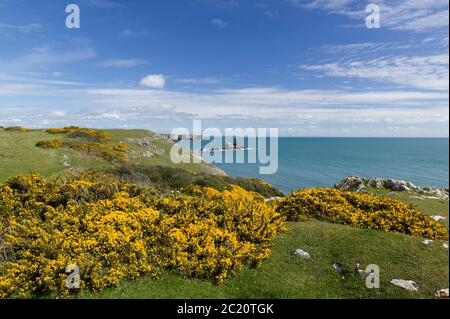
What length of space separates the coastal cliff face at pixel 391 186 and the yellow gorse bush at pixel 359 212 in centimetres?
1278

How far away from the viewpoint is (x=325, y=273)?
52.4 ft

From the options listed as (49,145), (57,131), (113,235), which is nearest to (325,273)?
(113,235)

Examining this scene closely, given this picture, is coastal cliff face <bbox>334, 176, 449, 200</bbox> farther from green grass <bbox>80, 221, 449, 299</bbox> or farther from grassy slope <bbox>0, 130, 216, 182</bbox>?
grassy slope <bbox>0, 130, 216, 182</bbox>

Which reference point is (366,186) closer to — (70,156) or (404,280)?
(404,280)

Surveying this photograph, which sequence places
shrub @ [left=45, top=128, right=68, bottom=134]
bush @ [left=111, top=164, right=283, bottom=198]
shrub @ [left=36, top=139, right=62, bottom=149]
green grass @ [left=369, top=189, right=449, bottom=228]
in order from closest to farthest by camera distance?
green grass @ [left=369, top=189, right=449, bottom=228] → bush @ [left=111, top=164, right=283, bottom=198] → shrub @ [left=36, top=139, right=62, bottom=149] → shrub @ [left=45, top=128, right=68, bottom=134]

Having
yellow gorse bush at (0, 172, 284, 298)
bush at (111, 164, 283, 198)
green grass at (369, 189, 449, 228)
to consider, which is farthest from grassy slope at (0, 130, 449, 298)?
bush at (111, 164, 283, 198)

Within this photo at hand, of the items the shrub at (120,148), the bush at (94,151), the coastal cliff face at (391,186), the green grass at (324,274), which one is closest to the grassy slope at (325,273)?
the green grass at (324,274)

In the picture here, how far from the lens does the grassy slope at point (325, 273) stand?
45.5 feet

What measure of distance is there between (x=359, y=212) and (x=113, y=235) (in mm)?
17184

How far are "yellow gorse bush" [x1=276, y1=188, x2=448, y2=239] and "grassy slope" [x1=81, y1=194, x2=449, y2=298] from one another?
225 cm

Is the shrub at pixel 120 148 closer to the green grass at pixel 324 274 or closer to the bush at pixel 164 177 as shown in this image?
the bush at pixel 164 177

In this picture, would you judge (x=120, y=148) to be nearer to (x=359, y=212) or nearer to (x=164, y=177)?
(x=164, y=177)

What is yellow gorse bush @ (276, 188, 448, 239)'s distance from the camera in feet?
69.7
